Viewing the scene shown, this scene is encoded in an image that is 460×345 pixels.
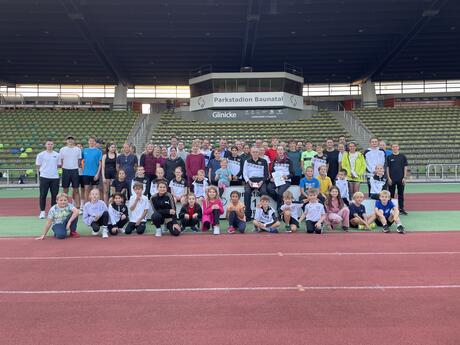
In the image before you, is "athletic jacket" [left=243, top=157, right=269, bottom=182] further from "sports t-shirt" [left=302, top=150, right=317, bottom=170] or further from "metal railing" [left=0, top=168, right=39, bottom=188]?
"metal railing" [left=0, top=168, right=39, bottom=188]

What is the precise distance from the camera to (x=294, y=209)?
9.14 m

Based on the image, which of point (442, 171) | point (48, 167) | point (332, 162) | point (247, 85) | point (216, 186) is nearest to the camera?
point (216, 186)

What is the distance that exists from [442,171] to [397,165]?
557 inches

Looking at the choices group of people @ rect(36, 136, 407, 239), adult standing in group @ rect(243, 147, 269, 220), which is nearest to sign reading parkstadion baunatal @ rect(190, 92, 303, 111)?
group of people @ rect(36, 136, 407, 239)

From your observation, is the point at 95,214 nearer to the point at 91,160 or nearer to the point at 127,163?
the point at 127,163

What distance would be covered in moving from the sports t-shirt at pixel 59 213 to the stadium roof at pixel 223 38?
17.7 m

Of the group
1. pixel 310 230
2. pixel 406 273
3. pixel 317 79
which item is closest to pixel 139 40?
pixel 317 79

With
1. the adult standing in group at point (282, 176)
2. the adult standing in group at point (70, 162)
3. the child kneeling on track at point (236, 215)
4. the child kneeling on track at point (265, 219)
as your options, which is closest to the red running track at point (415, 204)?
the adult standing in group at point (70, 162)

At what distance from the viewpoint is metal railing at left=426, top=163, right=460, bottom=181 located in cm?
2277

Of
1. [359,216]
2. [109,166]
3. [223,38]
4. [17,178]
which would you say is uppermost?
[223,38]

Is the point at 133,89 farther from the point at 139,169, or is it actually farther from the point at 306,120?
the point at 139,169

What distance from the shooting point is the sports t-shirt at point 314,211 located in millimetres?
8570

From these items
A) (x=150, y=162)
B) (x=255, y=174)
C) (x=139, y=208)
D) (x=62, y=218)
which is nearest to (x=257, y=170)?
(x=255, y=174)

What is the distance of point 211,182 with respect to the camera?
33.4 feet
